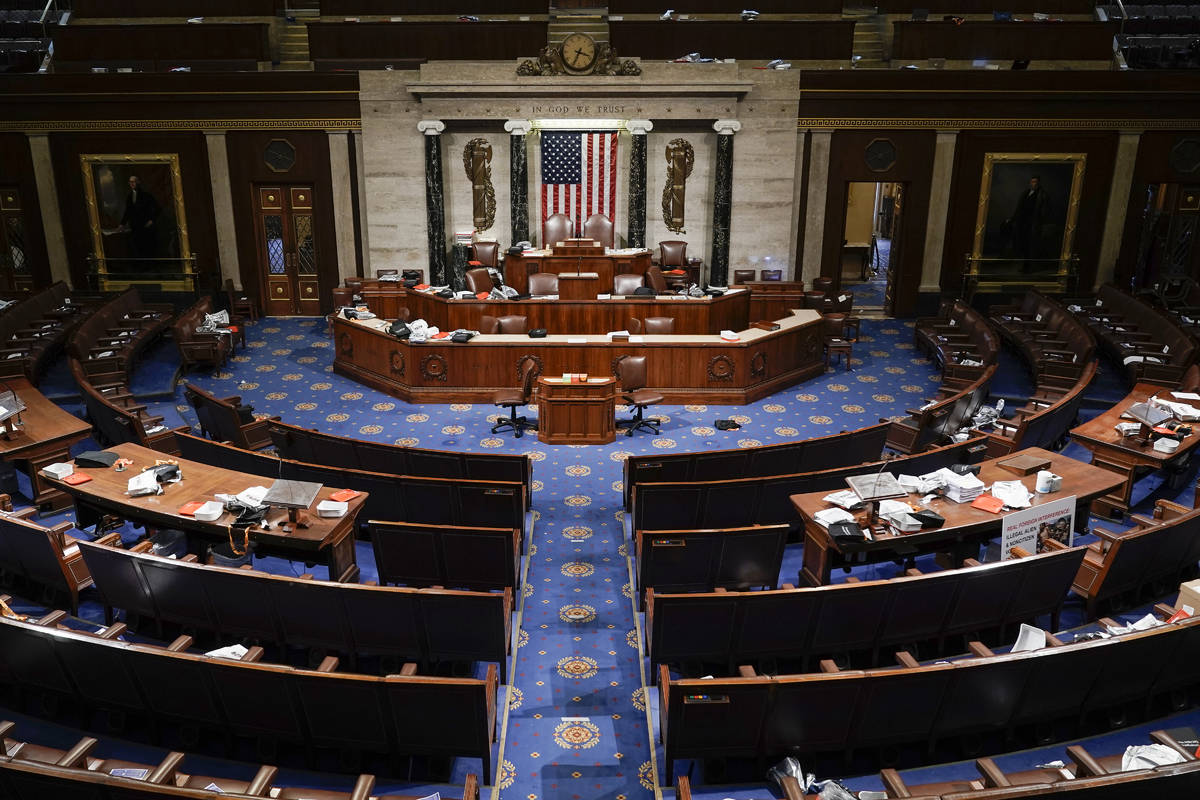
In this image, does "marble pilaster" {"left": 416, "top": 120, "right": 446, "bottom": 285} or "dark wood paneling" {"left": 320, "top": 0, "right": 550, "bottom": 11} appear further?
"dark wood paneling" {"left": 320, "top": 0, "right": 550, "bottom": 11}

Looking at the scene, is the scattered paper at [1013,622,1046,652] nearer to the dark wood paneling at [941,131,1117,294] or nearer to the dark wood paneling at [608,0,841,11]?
the dark wood paneling at [941,131,1117,294]

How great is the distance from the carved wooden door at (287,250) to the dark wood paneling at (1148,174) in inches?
586

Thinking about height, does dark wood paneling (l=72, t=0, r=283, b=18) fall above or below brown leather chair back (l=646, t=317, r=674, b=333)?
above

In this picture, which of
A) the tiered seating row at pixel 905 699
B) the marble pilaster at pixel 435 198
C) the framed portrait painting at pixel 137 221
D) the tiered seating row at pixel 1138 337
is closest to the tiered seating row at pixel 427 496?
the tiered seating row at pixel 905 699

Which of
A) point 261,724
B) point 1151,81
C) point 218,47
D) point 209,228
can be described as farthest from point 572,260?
point 261,724

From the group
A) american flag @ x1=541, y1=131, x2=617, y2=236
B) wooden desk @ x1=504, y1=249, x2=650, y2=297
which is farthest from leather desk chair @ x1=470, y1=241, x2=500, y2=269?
american flag @ x1=541, y1=131, x2=617, y2=236

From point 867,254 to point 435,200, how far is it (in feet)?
32.5

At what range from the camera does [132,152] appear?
16.8 m

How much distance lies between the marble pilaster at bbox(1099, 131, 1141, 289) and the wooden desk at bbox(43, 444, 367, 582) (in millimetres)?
15266

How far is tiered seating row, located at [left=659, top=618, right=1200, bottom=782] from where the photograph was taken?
4.83 meters

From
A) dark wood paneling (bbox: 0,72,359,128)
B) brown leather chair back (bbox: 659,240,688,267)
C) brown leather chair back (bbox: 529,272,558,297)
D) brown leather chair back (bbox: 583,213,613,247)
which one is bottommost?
brown leather chair back (bbox: 529,272,558,297)

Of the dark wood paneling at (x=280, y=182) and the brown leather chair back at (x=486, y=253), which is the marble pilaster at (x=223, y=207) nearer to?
the dark wood paneling at (x=280, y=182)

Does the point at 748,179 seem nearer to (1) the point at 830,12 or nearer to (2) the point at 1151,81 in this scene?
(1) the point at 830,12

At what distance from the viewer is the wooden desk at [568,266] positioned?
625 inches
